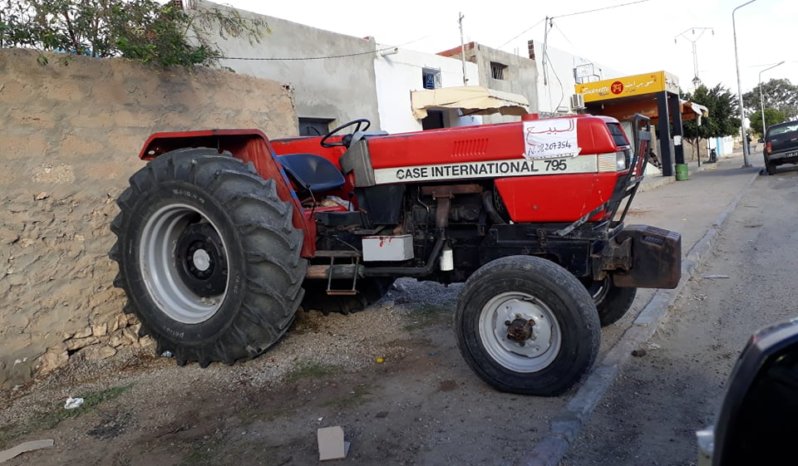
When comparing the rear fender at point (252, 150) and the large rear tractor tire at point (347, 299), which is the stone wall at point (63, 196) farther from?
the large rear tractor tire at point (347, 299)

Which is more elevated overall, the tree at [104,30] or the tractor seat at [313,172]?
the tree at [104,30]

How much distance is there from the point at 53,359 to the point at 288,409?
6.84 feet

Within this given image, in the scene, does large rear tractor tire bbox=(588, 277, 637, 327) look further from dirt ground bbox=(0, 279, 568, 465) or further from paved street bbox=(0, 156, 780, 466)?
dirt ground bbox=(0, 279, 568, 465)

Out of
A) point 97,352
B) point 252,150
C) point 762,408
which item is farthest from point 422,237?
point 762,408

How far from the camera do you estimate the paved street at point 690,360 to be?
9.95ft

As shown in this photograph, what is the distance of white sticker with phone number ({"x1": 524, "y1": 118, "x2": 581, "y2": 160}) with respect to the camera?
3.72m

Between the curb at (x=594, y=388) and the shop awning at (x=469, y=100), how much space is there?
8.41 metres

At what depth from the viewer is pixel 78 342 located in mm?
4645

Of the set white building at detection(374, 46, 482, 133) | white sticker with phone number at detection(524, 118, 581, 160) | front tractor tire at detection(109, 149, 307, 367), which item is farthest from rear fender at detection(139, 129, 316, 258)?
white building at detection(374, 46, 482, 133)

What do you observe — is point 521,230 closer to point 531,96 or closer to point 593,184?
point 593,184

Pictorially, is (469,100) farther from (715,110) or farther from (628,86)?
(715,110)

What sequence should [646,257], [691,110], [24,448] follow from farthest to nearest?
1. [691,110]
2. [646,257]
3. [24,448]

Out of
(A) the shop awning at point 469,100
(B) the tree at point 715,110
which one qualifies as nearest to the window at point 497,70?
(A) the shop awning at point 469,100

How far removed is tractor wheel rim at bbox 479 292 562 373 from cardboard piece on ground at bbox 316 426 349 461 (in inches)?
41.6
